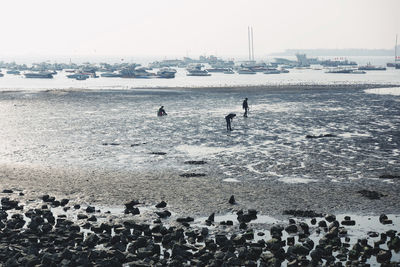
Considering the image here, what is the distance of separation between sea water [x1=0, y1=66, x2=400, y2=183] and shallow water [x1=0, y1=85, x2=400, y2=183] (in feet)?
0.20

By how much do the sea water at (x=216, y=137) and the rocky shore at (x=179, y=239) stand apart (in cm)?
623

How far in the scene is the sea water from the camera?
26234 mm

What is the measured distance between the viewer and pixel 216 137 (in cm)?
3566

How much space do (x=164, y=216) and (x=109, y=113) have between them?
115 ft

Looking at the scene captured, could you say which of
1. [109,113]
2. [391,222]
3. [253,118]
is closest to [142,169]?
[391,222]

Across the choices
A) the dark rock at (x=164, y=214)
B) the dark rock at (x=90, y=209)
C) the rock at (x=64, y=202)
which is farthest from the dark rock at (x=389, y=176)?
the rock at (x=64, y=202)

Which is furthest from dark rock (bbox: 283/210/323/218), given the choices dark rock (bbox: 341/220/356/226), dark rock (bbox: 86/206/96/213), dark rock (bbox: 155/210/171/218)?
dark rock (bbox: 86/206/96/213)

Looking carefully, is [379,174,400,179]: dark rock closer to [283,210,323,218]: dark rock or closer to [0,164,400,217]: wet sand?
[0,164,400,217]: wet sand

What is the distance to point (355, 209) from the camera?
18609 millimetres

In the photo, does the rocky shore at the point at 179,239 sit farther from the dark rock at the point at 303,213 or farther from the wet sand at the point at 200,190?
the wet sand at the point at 200,190

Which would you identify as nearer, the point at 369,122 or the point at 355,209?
the point at 355,209

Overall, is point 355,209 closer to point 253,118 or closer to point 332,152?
point 332,152

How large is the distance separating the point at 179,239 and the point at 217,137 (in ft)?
67.1

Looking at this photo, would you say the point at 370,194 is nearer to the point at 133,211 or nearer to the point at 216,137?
the point at 133,211
